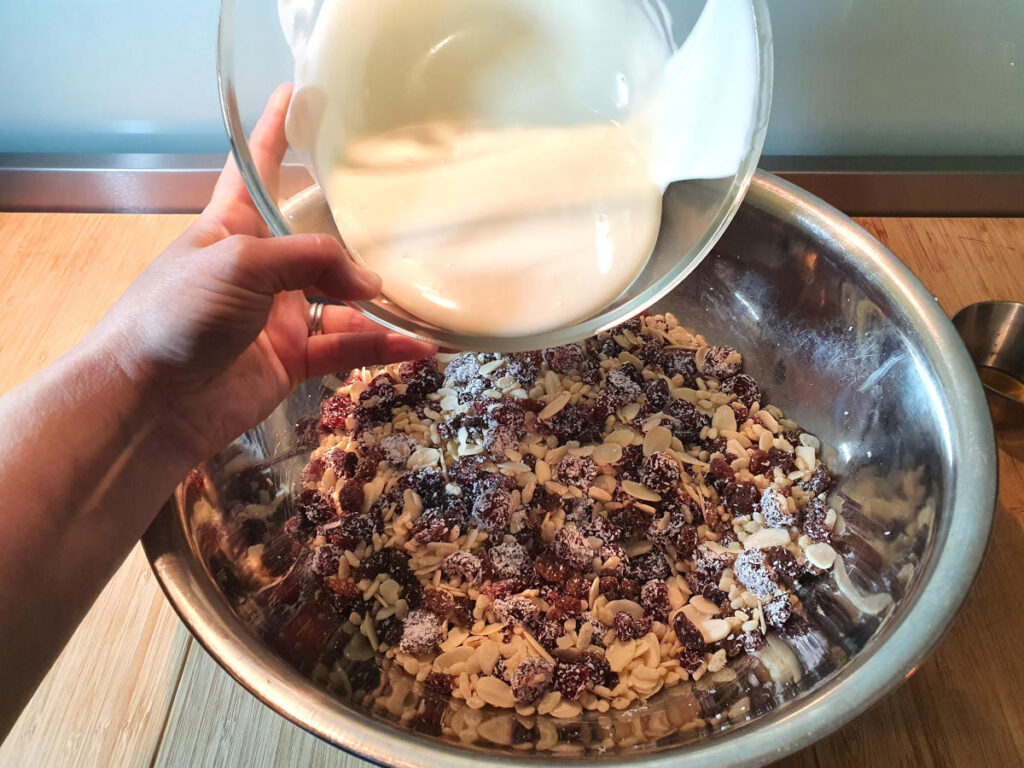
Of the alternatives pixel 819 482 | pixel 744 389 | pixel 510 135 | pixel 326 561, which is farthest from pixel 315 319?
pixel 819 482

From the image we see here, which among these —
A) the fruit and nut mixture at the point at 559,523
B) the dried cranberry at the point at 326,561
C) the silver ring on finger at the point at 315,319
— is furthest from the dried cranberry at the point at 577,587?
the silver ring on finger at the point at 315,319

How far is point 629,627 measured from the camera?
0.97 metres

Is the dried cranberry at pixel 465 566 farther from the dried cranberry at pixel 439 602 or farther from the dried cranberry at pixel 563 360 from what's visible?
the dried cranberry at pixel 563 360

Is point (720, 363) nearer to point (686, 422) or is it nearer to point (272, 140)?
point (686, 422)

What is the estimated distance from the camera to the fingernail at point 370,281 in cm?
73

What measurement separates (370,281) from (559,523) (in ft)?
1.66

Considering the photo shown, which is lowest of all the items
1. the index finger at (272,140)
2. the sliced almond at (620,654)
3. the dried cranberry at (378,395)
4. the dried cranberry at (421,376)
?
the sliced almond at (620,654)

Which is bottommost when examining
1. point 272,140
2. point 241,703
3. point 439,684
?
point 241,703

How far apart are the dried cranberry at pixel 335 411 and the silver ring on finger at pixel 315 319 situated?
0.39 feet

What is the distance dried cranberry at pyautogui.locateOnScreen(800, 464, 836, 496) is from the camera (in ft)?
3.61

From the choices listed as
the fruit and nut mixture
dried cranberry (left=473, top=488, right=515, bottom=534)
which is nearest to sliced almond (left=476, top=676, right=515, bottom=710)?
the fruit and nut mixture

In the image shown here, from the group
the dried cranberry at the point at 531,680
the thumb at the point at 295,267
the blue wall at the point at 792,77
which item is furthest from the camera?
the blue wall at the point at 792,77

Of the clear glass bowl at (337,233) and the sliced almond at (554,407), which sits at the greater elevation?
the clear glass bowl at (337,233)

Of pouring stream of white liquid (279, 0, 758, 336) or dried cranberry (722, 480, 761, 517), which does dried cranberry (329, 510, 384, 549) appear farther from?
dried cranberry (722, 480, 761, 517)
